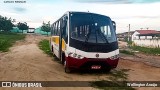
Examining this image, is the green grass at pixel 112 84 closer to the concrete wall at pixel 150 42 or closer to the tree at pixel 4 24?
the concrete wall at pixel 150 42

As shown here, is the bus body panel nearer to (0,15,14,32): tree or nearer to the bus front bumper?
the bus front bumper

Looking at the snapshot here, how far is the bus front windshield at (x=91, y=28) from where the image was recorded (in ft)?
39.2

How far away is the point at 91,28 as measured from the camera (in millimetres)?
12164

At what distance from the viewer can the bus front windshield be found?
39.2ft

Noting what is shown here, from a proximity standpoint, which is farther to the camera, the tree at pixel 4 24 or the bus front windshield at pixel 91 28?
the tree at pixel 4 24

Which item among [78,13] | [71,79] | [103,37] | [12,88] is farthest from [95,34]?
[12,88]

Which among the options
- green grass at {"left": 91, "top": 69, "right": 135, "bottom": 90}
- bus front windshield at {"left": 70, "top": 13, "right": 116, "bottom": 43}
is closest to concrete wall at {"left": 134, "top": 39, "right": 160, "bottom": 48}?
bus front windshield at {"left": 70, "top": 13, "right": 116, "bottom": 43}

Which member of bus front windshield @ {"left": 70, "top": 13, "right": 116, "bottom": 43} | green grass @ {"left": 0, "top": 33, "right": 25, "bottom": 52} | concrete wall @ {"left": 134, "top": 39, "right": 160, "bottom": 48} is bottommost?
concrete wall @ {"left": 134, "top": 39, "right": 160, "bottom": 48}

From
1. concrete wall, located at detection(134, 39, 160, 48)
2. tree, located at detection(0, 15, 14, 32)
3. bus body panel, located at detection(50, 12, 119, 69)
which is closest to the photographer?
bus body panel, located at detection(50, 12, 119, 69)

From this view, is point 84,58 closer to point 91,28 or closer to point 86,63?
point 86,63

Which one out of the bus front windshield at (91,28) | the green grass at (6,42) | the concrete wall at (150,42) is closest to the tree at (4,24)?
the green grass at (6,42)

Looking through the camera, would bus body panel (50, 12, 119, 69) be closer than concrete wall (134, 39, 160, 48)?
Yes

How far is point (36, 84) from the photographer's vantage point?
958 cm

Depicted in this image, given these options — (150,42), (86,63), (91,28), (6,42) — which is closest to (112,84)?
(86,63)
